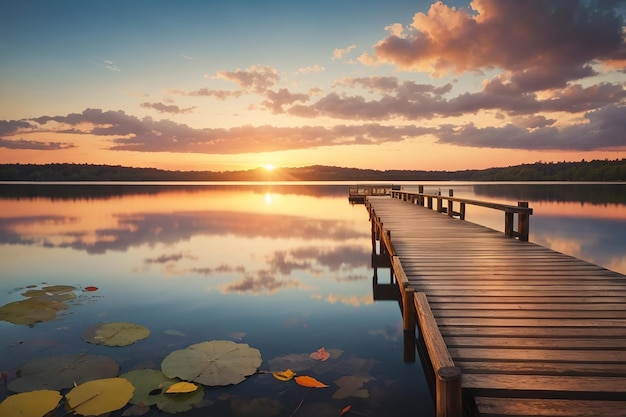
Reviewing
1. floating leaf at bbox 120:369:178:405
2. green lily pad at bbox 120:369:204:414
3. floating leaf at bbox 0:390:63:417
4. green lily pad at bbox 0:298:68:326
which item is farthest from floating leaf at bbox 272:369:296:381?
green lily pad at bbox 0:298:68:326

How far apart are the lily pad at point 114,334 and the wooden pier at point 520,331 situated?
4.99 metres

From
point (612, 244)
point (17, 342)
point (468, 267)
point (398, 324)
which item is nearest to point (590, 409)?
point (468, 267)

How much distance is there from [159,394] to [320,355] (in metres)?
2.71

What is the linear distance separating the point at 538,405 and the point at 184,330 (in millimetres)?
6746

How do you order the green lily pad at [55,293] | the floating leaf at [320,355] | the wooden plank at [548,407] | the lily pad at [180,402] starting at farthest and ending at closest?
1. the green lily pad at [55,293]
2. the floating leaf at [320,355]
3. the lily pad at [180,402]
4. the wooden plank at [548,407]

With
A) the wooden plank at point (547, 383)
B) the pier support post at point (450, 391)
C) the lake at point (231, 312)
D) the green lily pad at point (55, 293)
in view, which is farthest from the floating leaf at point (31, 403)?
the green lily pad at point (55, 293)

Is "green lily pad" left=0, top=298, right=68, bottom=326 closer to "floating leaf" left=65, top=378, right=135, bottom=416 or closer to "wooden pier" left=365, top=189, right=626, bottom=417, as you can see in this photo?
"floating leaf" left=65, top=378, right=135, bottom=416

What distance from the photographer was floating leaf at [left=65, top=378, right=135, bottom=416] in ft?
14.8

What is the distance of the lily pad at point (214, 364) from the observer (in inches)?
205

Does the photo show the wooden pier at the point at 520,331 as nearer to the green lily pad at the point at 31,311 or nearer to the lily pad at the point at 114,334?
the lily pad at the point at 114,334

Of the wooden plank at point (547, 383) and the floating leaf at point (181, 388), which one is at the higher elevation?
the wooden plank at point (547, 383)

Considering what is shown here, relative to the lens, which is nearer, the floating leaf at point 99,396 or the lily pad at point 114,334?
the floating leaf at point 99,396

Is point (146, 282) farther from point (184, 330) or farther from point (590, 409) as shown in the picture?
point (590, 409)

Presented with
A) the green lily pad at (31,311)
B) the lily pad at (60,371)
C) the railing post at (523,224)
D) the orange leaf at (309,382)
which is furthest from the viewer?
the railing post at (523,224)
